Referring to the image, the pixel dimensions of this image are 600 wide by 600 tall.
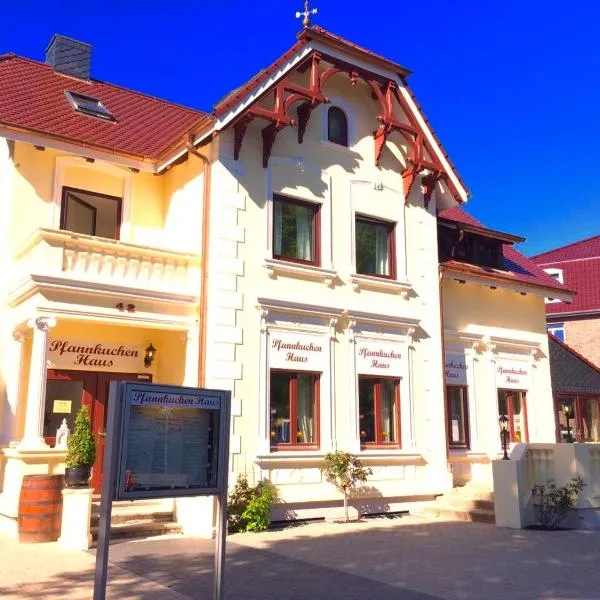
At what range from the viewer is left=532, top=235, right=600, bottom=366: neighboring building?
3164cm

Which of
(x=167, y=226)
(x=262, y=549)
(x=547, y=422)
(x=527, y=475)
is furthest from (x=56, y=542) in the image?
(x=547, y=422)

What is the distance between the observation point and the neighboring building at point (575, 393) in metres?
20.8

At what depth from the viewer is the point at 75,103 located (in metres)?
15.7

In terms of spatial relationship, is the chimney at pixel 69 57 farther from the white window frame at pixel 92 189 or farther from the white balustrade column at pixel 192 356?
the white balustrade column at pixel 192 356

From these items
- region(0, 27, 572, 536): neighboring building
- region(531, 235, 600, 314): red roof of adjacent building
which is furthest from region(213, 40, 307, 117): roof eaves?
region(531, 235, 600, 314): red roof of adjacent building

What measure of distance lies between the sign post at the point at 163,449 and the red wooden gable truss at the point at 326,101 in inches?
319

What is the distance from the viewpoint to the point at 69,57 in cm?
1798

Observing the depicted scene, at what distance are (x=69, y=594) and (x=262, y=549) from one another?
3573 mm

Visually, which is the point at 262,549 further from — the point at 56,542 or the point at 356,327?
the point at 356,327

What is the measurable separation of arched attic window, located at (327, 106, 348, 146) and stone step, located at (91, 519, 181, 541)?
28.1 ft

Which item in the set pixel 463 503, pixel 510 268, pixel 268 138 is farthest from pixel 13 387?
pixel 510 268

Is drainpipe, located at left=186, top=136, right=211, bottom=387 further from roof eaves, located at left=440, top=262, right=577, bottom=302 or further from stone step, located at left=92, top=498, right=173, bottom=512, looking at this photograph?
roof eaves, located at left=440, top=262, right=577, bottom=302

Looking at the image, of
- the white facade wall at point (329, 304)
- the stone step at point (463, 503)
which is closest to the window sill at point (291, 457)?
the white facade wall at point (329, 304)

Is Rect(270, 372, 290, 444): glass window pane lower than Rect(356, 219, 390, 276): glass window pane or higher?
lower
